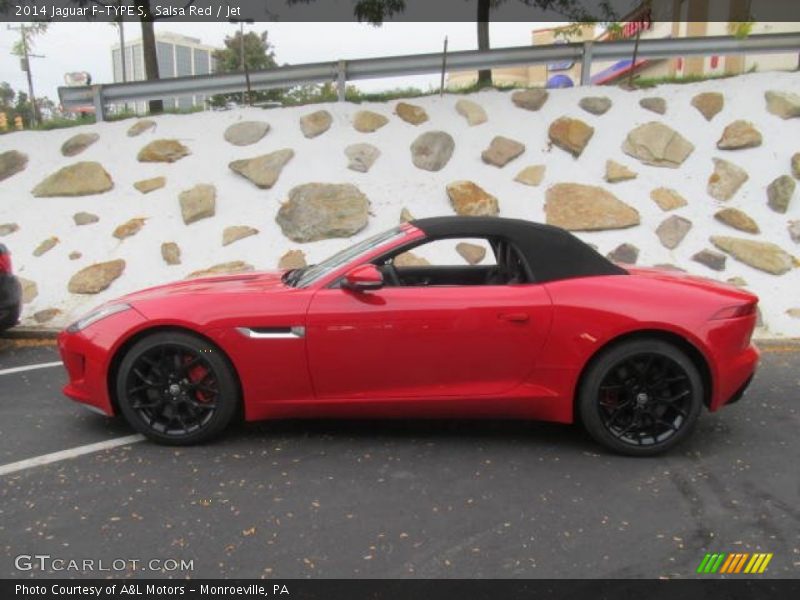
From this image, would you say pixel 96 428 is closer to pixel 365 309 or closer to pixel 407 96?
pixel 365 309

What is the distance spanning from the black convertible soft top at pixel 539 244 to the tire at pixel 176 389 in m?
1.42

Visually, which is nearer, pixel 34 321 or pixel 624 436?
pixel 624 436

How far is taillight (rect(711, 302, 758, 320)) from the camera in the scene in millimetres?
3582

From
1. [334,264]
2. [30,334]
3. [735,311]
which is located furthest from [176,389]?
[30,334]

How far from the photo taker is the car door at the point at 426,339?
3.54 meters

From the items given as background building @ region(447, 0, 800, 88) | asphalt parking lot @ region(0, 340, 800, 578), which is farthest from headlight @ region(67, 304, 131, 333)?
background building @ region(447, 0, 800, 88)

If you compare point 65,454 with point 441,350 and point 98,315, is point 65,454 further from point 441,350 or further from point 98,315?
point 441,350

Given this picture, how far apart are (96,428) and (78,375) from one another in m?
0.42

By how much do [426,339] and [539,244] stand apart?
0.85 meters

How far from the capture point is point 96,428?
404cm
